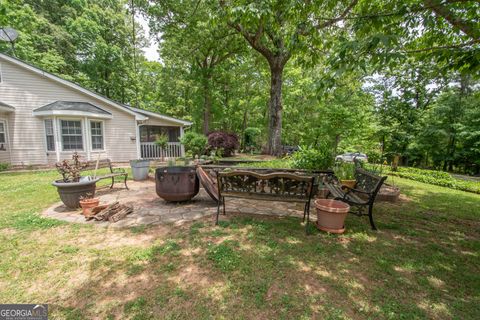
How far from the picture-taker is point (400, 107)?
18.7 m

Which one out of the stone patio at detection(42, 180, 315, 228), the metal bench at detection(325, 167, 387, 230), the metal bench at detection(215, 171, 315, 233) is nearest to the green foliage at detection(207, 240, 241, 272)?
the metal bench at detection(215, 171, 315, 233)

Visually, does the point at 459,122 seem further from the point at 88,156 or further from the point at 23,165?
the point at 23,165

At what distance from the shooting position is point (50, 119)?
10453mm

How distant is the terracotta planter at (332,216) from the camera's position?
334 centimetres

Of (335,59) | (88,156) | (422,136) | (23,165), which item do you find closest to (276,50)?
(335,59)

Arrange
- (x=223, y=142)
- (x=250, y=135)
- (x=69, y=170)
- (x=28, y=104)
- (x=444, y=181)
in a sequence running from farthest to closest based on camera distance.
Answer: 1. (x=250, y=135)
2. (x=223, y=142)
3. (x=28, y=104)
4. (x=444, y=181)
5. (x=69, y=170)

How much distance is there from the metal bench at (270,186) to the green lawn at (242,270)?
19.7 inches

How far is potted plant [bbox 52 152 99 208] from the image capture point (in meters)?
4.26

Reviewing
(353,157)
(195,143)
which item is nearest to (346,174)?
(353,157)

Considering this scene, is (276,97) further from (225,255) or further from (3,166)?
(3,166)

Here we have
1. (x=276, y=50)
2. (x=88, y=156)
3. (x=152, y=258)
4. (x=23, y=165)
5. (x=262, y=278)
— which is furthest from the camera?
(x=88, y=156)

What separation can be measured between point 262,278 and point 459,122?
21.4 metres

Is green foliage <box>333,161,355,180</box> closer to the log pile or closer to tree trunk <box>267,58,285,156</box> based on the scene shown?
tree trunk <box>267,58,285,156</box>

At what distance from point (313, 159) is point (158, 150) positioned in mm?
11601
